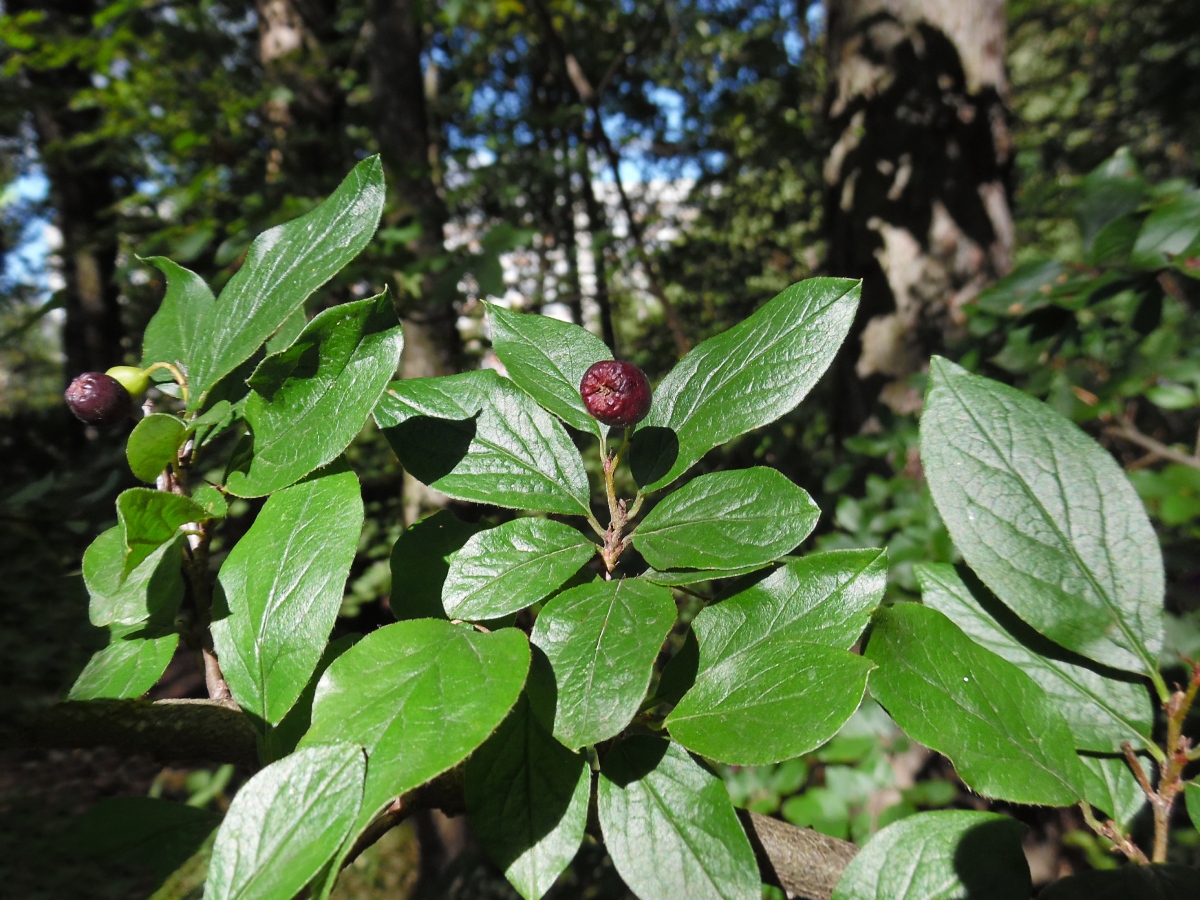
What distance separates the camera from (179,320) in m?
0.50

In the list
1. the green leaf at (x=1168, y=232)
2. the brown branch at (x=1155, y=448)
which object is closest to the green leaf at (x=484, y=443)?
the green leaf at (x=1168, y=232)

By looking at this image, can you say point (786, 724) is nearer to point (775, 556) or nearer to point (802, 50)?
point (775, 556)

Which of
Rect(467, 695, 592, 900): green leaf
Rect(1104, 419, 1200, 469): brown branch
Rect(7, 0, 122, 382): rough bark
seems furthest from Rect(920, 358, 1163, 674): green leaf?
Rect(7, 0, 122, 382): rough bark

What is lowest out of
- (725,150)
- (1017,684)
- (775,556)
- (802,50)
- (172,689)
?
(172,689)

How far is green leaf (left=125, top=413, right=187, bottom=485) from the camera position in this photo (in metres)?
0.41

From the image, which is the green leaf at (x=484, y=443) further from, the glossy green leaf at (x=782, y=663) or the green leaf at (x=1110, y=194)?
the green leaf at (x=1110, y=194)

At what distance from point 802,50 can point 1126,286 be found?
433 cm

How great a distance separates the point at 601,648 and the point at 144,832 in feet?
1.01

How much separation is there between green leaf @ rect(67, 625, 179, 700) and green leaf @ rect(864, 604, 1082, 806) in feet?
1.35

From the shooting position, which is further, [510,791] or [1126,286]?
[1126,286]

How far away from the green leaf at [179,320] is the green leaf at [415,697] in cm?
25

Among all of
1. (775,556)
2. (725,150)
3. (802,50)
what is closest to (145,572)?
(775,556)

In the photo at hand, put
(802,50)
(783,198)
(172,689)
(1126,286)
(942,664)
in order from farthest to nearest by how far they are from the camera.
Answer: (802,50)
(783,198)
(172,689)
(1126,286)
(942,664)

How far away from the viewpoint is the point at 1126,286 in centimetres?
101
